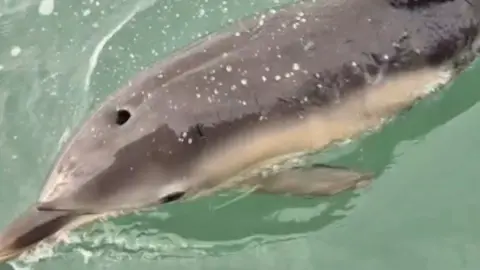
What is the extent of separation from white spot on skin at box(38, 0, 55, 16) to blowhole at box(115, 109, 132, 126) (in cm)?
198

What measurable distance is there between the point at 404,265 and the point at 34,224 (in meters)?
1.70

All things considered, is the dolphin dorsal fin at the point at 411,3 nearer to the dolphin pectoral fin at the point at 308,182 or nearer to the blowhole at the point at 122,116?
the dolphin pectoral fin at the point at 308,182

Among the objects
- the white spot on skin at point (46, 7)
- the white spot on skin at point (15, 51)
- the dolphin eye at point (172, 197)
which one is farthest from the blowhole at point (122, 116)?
the white spot on skin at point (46, 7)

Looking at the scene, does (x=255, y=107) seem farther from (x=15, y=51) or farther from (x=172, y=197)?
(x=15, y=51)

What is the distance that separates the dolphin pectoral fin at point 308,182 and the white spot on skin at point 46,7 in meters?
2.01

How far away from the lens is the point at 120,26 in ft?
16.4

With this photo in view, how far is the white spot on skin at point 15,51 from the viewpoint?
16.2 feet

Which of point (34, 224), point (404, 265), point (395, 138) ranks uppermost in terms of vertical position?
point (34, 224)

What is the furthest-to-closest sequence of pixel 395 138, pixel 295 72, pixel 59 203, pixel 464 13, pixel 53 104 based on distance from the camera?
pixel 53 104, pixel 395 138, pixel 464 13, pixel 295 72, pixel 59 203

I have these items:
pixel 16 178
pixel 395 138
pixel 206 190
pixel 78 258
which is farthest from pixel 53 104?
pixel 395 138

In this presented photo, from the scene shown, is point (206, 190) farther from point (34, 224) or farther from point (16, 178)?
point (16, 178)

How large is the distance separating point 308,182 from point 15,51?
6.74 feet

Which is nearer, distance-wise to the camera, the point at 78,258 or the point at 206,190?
the point at 206,190

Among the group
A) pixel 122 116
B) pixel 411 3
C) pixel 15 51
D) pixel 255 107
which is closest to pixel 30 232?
pixel 122 116
